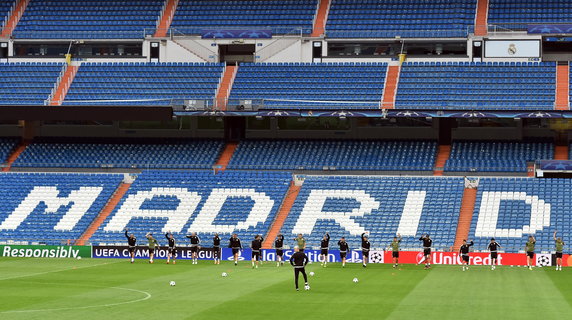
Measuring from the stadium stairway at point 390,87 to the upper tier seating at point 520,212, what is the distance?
828 cm

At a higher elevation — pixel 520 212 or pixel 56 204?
pixel 56 204

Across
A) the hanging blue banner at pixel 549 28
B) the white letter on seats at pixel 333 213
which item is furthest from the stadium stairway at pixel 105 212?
the hanging blue banner at pixel 549 28

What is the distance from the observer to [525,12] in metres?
72.1

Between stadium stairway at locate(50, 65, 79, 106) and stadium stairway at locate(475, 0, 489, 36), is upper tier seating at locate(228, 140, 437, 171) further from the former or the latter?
stadium stairway at locate(50, 65, 79, 106)

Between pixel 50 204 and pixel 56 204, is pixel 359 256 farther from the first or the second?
pixel 50 204

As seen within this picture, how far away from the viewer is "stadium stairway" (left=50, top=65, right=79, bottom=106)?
70875 mm

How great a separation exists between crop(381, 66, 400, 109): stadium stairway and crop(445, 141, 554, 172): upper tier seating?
5.25m

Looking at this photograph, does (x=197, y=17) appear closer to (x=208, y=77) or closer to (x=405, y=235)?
(x=208, y=77)

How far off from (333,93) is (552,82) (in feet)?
47.3

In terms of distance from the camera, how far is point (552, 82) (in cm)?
6738

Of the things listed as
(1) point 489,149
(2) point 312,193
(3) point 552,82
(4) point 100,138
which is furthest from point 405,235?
(4) point 100,138

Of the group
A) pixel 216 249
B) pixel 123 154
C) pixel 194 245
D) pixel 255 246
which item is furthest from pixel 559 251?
pixel 123 154

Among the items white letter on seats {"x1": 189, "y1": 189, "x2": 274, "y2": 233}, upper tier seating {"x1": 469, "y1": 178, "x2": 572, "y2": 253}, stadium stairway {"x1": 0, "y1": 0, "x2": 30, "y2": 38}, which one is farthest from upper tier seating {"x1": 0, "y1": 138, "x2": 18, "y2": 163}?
upper tier seating {"x1": 469, "y1": 178, "x2": 572, "y2": 253}

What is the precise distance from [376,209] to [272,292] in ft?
81.5
